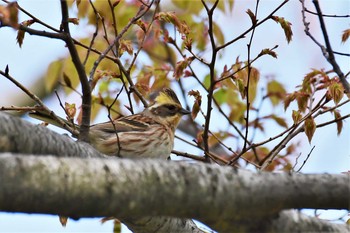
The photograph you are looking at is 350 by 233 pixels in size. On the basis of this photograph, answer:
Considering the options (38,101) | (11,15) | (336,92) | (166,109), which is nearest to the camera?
(11,15)

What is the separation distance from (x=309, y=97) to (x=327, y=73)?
0.99ft

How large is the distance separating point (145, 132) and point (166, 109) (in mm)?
616

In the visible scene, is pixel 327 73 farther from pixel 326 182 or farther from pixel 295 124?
pixel 326 182

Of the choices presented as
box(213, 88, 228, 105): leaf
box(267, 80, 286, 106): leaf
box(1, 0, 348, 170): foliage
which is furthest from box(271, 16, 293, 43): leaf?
box(267, 80, 286, 106): leaf

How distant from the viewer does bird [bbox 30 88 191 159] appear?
6121mm

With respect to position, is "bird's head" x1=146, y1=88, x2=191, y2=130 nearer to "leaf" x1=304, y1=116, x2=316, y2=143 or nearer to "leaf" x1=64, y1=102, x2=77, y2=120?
"leaf" x1=64, y1=102, x2=77, y2=120

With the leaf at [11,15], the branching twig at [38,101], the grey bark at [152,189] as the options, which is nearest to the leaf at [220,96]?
the branching twig at [38,101]

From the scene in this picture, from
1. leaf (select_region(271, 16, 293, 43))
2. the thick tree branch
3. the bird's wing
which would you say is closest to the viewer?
the thick tree branch

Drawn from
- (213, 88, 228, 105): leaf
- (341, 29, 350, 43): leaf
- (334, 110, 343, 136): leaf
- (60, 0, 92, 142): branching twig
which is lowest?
(60, 0, 92, 142): branching twig

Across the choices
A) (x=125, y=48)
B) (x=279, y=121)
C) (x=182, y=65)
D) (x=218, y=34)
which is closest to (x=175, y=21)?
(x=182, y=65)

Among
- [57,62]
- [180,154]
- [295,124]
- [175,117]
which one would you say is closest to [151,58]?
[57,62]

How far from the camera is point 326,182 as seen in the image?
308cm

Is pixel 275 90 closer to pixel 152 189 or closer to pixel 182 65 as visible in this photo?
pixel 182 65

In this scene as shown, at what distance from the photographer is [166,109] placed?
7164mm
